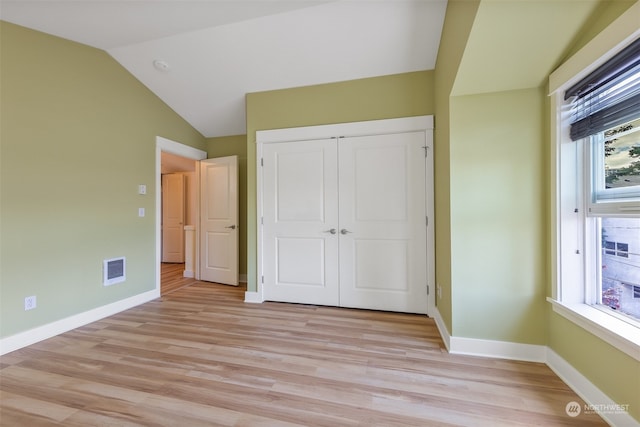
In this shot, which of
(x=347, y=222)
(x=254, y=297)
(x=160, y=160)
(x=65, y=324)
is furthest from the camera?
(x=160, y=160)

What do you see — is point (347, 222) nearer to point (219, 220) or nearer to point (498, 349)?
point (498, 349)

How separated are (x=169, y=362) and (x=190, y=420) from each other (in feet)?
2.25

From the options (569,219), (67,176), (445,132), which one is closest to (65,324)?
(67,176)

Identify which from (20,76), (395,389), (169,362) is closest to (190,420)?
(169,362)

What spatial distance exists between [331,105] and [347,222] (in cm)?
135

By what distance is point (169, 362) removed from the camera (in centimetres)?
191

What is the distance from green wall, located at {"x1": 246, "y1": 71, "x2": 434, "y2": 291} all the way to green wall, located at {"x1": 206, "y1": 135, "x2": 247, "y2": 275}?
924 mm

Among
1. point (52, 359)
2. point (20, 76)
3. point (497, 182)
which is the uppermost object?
point (20, 76)

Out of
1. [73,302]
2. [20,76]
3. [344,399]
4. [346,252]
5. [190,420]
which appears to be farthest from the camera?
[346,252]

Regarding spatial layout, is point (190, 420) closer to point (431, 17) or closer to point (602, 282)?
point (602, 282)

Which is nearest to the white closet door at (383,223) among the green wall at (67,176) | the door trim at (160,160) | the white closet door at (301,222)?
the white closet door at (301,222)

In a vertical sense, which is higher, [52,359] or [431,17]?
[431,17]

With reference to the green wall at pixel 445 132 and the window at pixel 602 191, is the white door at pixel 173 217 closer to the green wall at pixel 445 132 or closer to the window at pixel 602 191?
the green wall at pixel 445 132

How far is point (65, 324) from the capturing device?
2449mm
